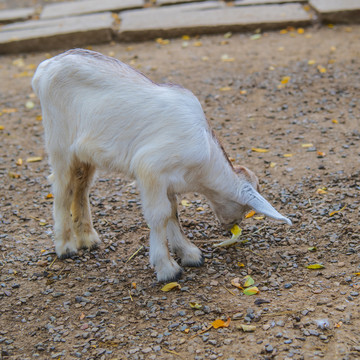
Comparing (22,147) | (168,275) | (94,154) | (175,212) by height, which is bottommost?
(22,147)

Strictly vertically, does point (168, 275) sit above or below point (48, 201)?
above

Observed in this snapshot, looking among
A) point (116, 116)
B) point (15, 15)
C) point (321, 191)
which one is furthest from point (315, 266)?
point (15, 15)

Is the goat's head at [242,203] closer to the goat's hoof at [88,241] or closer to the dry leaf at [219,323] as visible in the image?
the dry leaf at [219,323]

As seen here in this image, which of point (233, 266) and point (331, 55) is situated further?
point (331, 55)

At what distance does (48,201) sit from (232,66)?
426 centimetres

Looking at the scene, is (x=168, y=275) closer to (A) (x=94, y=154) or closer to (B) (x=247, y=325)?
(B) (x=247, y=325)

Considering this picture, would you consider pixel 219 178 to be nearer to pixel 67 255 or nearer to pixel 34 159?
pixel 67 255

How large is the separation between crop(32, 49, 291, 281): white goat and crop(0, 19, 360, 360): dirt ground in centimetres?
41

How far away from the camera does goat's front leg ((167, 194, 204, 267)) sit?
4406 mm

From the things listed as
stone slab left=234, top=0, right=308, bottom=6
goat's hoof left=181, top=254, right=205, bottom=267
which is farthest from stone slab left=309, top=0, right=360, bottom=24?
goat's hoof left=181, top=254, right=205, bottom=267

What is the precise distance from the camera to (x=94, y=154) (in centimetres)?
406

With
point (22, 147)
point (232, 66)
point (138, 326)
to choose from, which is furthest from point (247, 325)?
point (232, 66)

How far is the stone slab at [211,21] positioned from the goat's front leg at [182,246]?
21.0 feet

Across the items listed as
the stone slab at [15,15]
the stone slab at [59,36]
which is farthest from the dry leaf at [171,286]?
the stone slab at [15,15]
